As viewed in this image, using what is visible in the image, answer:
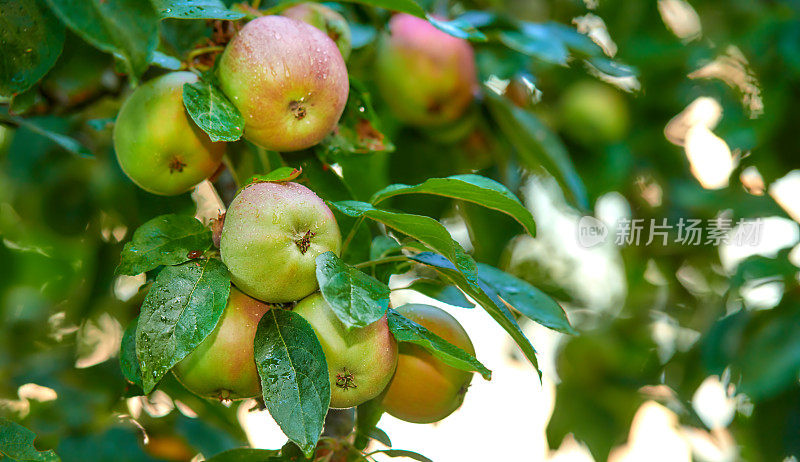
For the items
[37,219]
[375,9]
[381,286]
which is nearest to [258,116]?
[381,286]

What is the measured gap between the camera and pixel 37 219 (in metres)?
1.55

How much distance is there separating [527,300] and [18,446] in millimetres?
582

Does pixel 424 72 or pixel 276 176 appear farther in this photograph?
pixel 424 72

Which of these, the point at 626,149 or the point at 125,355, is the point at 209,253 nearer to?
the point at 125,355

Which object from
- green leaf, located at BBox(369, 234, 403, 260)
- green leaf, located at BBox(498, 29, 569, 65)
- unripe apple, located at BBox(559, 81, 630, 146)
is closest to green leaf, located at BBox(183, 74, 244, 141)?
green leaf, located at BBox(369, 234, 403, 260)

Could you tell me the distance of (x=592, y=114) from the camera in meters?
1.86

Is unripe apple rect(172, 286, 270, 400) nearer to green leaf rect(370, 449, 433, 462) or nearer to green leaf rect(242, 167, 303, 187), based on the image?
green leaf rect(242, 167, 303, 187)

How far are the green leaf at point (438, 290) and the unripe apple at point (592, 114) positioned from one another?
3.48ft

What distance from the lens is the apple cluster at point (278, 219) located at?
0.70 metres

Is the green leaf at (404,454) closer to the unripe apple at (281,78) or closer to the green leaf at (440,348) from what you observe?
the green leaf at (440,348)

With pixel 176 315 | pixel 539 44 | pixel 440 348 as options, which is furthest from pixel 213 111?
pixel 539 44

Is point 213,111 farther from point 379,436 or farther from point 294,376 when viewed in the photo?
point 379,436

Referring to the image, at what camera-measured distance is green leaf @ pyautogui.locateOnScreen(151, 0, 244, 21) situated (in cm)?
74

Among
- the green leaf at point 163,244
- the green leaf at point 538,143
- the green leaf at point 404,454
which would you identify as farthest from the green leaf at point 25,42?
the green leaf at point 538,143
